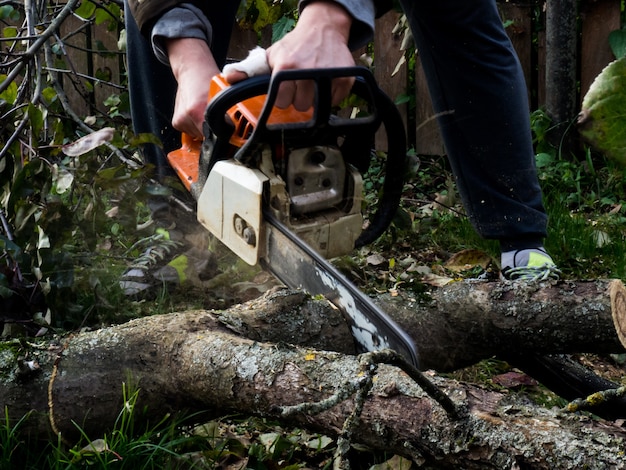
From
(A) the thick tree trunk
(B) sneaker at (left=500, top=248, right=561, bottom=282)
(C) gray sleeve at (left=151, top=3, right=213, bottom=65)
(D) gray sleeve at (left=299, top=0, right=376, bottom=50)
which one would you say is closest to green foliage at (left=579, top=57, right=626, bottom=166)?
(A) the thick tree trunk

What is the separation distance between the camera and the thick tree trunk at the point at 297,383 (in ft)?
3.90

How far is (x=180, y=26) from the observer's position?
2408mm

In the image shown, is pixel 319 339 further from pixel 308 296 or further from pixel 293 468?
pixel 293 468

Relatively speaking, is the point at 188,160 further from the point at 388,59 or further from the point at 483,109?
the point at 388,59

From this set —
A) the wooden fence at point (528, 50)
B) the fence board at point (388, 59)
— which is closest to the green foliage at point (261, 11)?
the wooden fence at point (528, 50)

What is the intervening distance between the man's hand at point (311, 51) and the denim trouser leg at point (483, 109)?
0.71m

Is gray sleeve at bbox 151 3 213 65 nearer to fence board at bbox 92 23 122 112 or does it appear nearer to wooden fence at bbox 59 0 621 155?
wooden fence at bbox 59 0 621 155

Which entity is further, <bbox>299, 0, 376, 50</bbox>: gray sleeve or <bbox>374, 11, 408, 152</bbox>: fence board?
<bbox>374, 11, 408, 152</bbox>: fence board

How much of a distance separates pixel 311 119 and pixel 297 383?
0.92 m

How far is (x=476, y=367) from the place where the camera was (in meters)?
2.45

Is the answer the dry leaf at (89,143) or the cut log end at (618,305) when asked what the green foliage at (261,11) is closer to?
the dry leaf at (89,143)

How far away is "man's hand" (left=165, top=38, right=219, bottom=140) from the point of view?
2.36 m

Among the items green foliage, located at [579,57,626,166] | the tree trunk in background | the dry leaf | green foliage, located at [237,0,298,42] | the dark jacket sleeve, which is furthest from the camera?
the tree trunk in background

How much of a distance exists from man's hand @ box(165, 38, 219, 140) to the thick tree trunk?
806mm
